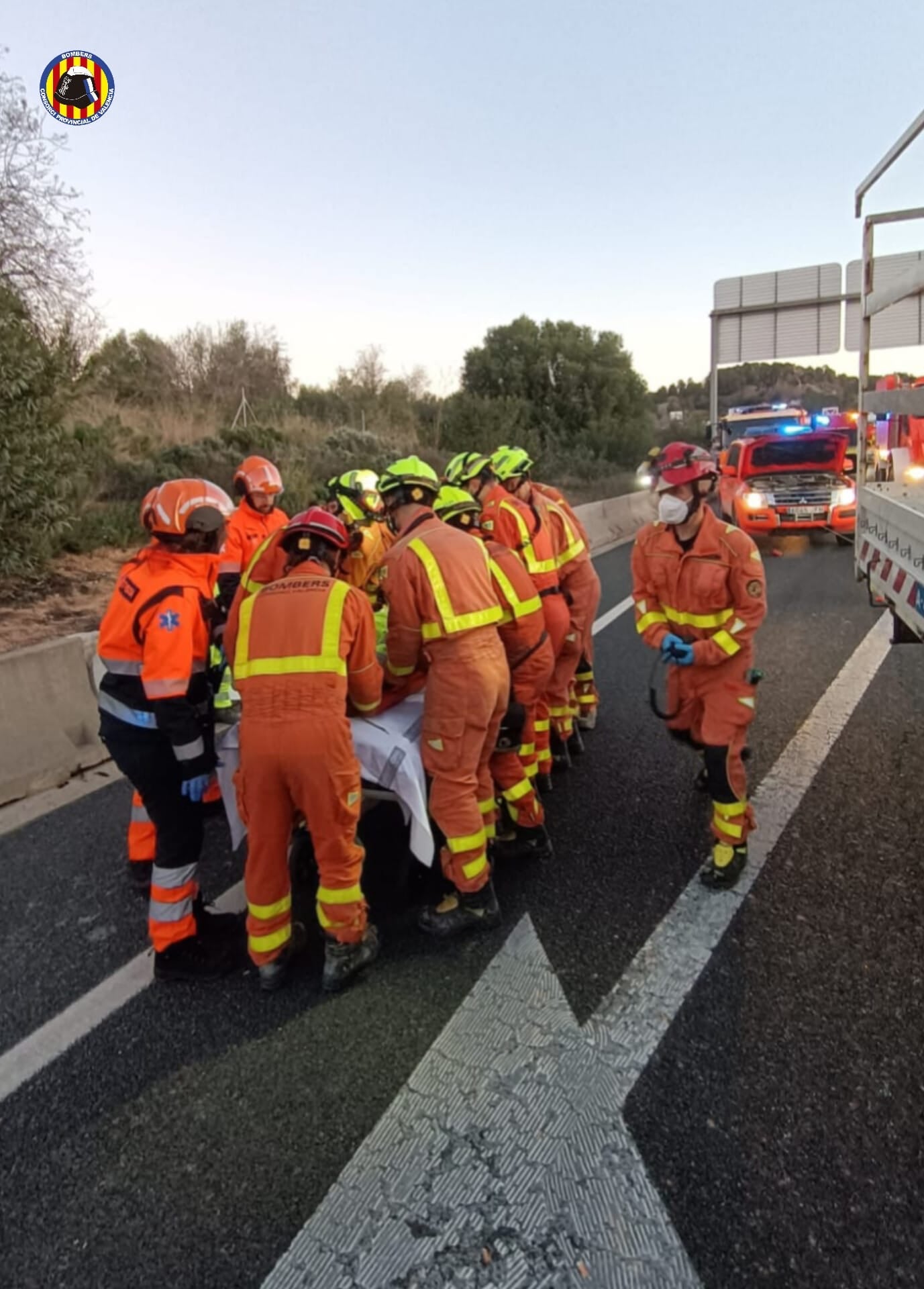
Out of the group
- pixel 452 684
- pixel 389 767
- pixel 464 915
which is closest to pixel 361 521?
pixel 452 684

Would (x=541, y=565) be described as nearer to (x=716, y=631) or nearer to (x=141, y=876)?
(x=716, y=631)

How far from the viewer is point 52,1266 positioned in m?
2.09

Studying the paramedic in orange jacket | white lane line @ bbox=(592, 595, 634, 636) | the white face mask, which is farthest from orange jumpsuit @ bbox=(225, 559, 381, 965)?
white lane line @ bbox=(592, 595, 634, 636)

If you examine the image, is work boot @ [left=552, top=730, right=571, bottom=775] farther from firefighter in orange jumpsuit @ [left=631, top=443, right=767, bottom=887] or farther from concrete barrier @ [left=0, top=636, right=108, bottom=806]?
concrete barrier @ [left=0, top=636, right=108, bottom=806]

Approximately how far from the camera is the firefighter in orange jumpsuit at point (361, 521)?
5.05 m

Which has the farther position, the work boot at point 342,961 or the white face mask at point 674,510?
the white face mask at point 674,510

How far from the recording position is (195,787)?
326 cm

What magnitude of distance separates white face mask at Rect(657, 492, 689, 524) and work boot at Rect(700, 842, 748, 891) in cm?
145

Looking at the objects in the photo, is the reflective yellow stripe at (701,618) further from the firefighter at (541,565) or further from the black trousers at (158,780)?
the black trousers at (158,780)

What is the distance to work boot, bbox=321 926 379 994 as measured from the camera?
3.09 m

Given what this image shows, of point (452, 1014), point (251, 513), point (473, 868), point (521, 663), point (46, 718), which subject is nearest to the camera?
point (452, 1014)

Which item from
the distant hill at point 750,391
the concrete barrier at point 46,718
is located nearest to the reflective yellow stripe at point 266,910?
the concrete barrier at point 46,718

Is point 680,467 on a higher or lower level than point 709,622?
higher

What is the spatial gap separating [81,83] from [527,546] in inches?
364
